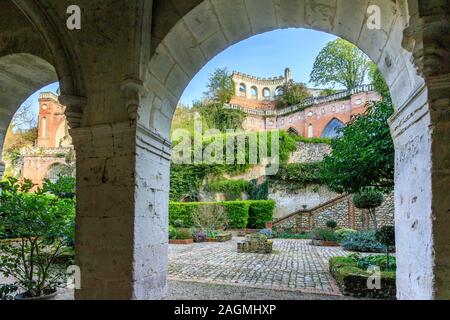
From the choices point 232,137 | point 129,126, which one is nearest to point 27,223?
point 129,126

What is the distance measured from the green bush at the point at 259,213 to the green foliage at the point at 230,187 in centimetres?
214

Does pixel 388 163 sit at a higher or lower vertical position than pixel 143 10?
lower

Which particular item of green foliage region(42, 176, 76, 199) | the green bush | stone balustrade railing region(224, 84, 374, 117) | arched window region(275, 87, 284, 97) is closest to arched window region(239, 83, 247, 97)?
arched window region(275, 87, 284, 97)

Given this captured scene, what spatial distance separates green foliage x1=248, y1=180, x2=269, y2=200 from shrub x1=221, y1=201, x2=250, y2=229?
7.44 feet

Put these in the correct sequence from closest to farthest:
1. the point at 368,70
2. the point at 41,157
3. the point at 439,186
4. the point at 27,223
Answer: the point at 439,186
the point at 27,223
the point at 41,157
the point at 368,70

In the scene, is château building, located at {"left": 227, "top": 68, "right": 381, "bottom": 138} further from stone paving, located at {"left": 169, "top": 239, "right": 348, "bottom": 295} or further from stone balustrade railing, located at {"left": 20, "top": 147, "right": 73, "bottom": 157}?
stone paving, located at {"left": 169, "top": 239, "right": 348, "bottom": 295}

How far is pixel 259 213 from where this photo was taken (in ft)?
53.0

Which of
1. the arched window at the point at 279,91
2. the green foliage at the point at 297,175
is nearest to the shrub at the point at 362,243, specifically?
the green foliage at the point at 297,175

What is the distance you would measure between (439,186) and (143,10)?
2401mm

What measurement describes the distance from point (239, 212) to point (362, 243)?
22.5 ft

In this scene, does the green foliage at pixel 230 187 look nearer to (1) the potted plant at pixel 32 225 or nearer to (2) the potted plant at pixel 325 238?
(2) the potted plant at pixel 325 238

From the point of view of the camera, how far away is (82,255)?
2.45m

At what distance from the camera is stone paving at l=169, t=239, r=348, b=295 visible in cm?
530
